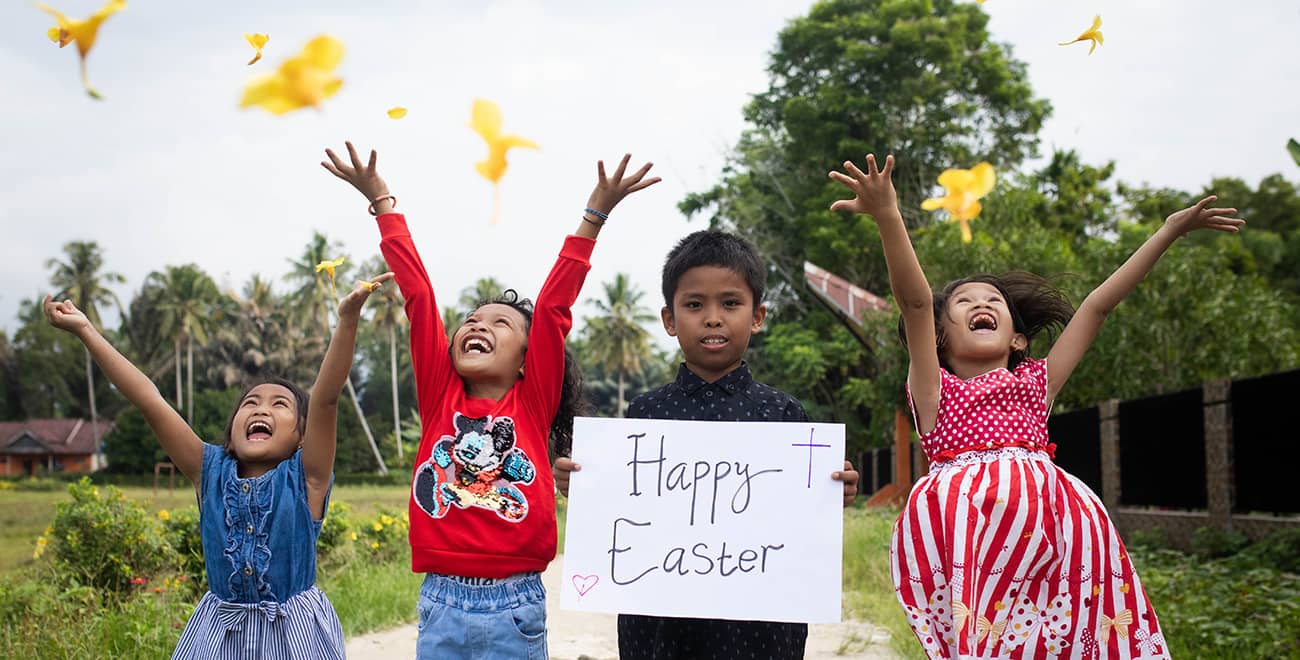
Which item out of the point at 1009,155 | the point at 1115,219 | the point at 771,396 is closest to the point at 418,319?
the point at 771,396

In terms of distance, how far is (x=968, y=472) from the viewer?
2543 mm

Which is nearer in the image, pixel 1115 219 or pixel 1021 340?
pixel 1021 340

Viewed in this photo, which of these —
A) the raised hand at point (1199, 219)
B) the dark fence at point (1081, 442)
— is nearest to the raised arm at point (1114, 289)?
the raised hand at point (1199, 219)

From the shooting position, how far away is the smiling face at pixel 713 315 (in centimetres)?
254

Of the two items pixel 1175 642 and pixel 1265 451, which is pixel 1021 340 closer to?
pixel 1175 642

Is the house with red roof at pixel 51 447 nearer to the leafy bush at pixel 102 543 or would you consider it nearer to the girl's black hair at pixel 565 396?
the leafy bush at pixel 102 543

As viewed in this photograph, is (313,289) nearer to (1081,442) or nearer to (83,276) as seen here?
(83,276)

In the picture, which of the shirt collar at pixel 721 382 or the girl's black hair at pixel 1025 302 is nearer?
the shirt collar at pixel 721 382

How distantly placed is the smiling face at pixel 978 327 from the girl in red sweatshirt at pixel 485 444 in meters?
0.84

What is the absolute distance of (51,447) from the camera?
2338 cm

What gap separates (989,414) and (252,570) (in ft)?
5.99

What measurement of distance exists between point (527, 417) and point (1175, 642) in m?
3.24

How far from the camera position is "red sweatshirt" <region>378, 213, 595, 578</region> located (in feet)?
8.05

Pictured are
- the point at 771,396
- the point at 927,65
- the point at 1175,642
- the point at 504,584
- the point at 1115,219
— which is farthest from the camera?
the point at 927,65
